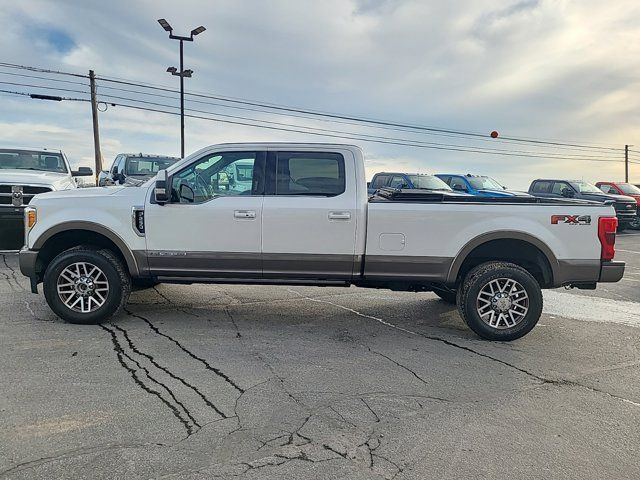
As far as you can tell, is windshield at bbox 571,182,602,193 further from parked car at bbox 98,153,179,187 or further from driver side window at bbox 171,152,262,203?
driver side window at bbox 171,152,262,203

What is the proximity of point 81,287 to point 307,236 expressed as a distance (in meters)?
2.61

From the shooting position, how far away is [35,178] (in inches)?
387

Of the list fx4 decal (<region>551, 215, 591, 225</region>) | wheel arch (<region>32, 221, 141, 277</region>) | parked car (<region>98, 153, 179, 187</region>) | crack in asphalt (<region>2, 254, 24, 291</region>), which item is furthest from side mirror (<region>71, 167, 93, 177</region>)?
fx4 decal (<region>551, 215, 591, 225</region>)

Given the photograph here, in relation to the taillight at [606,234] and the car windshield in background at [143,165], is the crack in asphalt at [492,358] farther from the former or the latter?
the car windshield in background at [143,165]

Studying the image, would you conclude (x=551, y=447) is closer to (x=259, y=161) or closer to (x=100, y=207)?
Answer: (x=259, y=161)

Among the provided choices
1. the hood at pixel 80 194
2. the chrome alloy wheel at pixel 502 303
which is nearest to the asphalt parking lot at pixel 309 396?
the chrome alloy wheel at pixel 502 303

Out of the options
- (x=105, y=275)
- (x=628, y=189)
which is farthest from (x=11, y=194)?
(x=628, y=189)

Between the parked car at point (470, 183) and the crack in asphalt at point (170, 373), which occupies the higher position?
the parked car at point (470, 183)

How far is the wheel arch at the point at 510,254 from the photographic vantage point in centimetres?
532

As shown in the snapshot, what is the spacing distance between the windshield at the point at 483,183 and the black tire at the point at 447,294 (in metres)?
11.6

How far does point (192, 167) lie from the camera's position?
555 cm

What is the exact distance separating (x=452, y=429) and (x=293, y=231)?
8.97 ft

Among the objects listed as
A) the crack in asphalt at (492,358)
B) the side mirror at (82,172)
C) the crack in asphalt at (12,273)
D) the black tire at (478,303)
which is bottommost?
the crack in asphalt at (492,358)

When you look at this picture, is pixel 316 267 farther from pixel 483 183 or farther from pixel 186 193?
pixel 483 183
